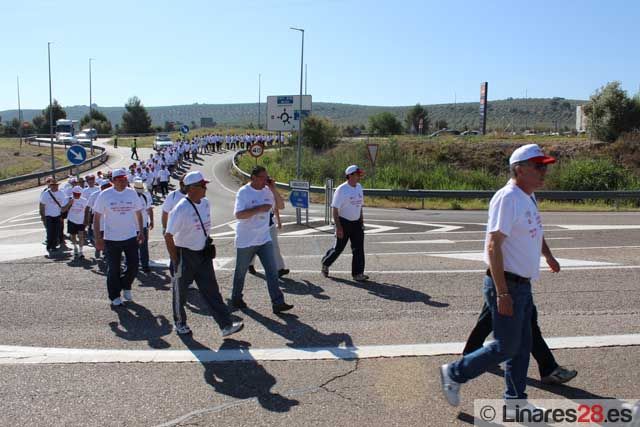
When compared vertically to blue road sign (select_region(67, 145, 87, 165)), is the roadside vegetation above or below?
below

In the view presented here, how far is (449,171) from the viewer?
30156 millimetres

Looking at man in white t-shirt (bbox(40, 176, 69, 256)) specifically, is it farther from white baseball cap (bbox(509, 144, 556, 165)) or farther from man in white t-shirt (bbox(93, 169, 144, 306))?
white baseball cap (bbox(509, 144, 556, 165))

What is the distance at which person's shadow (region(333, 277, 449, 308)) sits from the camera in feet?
25.7

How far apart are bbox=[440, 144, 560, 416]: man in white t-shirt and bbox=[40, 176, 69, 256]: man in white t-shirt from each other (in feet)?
34.3

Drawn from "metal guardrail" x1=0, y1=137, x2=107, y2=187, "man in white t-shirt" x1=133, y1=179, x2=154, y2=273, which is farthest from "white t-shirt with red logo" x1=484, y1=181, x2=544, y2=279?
"metal guardrail" x1=0, y1=137, x2=107, y2=187

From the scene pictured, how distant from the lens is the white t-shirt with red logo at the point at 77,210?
40.8 feet

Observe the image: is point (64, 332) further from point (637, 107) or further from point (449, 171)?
point (637, 107)

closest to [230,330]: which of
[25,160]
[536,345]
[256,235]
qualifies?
[256,235]

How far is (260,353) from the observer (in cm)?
592

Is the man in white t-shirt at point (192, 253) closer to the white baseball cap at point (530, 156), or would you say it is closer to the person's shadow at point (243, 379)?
the person's shadow at point (243, 379)

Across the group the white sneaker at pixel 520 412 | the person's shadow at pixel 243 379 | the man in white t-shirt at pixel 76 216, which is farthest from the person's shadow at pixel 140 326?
the man in white t-shirt at pixel 76 216

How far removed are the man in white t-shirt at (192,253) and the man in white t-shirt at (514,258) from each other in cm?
303

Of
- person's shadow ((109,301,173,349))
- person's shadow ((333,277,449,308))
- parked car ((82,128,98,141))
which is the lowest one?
person's shadow ((109,301,173,349))

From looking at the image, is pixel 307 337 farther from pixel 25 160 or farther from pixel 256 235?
pixel 25 160
